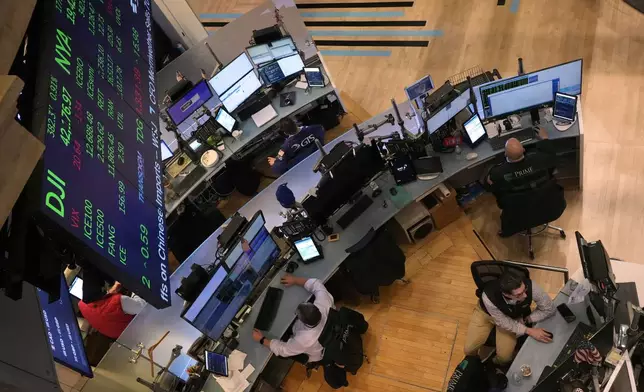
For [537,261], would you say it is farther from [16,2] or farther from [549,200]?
[16,2]

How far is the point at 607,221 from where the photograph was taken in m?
5.83

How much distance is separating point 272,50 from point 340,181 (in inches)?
80.2

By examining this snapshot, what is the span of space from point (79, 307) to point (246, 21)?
411 cm

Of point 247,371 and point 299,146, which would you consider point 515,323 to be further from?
point 299,146

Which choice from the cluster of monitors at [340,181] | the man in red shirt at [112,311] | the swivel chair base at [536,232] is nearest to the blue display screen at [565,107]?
the swivel chair base at [536,232]

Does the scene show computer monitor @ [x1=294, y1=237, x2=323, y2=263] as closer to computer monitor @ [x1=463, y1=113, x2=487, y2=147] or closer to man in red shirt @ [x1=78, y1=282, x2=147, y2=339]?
man in red shirt @ [x1=78, y1=282, x2=147, y2=339]

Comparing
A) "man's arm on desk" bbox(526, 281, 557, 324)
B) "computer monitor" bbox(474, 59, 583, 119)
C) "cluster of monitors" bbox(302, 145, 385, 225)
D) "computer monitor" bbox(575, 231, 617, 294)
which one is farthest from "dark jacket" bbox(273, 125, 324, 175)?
"computer monitor" bbox(575, 231, 617, 294)

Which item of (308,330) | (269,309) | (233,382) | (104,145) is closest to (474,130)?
(308,330)

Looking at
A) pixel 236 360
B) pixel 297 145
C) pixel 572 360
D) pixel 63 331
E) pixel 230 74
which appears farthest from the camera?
pixel 230 74

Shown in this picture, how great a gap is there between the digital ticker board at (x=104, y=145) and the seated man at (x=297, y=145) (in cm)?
211

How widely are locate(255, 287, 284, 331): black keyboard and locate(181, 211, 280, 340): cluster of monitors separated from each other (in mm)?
190

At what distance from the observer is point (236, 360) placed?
16.6 ft

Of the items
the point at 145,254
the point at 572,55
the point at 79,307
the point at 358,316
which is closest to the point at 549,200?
the point at 358,316

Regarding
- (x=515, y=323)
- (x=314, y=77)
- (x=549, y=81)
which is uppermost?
(x=314, y=77)
